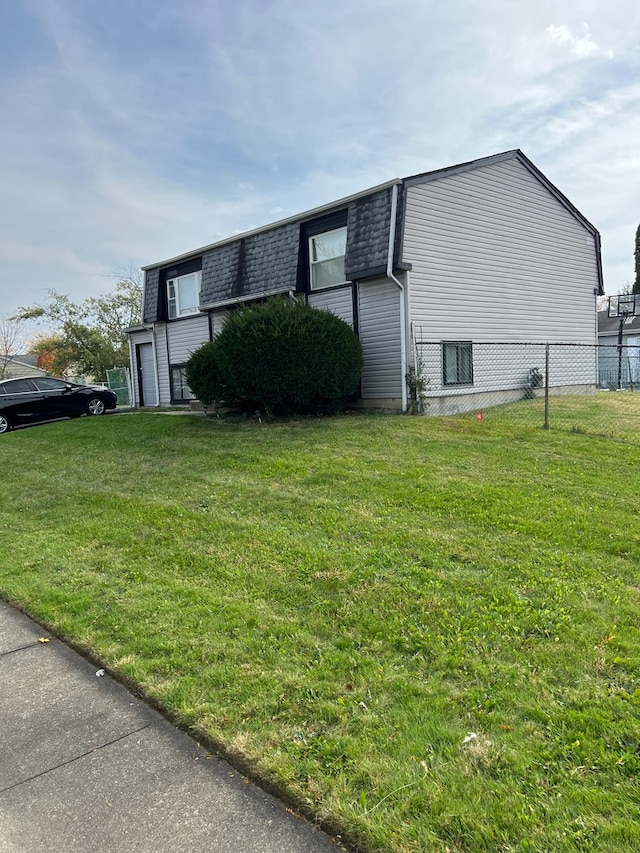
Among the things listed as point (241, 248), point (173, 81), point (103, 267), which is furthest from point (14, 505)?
point (103, 267)

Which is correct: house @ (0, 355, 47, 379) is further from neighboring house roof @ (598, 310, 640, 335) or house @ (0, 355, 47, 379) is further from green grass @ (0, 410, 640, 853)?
neighboring house roof @ (598, 310, 640, 335)

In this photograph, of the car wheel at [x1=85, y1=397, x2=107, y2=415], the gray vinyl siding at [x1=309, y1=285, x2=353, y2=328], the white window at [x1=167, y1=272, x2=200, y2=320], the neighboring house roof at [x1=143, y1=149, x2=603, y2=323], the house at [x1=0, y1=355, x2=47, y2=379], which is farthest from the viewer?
the house at [x1=0, y1=355, x2=47, y2=379]

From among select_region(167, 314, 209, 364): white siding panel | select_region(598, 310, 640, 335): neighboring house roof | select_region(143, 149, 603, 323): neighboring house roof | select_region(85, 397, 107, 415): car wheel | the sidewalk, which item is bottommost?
the sidewalk

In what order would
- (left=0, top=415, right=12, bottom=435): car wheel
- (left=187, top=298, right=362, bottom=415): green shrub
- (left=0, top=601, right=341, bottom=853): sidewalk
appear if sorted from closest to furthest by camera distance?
(left=0, top=601, right=341, bottom=853): sidewalk, (left=187, top=298, right=362, bottom=415): green shrub, (left=0, top=415, right=12, bottom=435): car wheel

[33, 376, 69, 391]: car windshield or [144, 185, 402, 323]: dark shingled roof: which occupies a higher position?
[144, 185, 402, 323]: dark shingled roof

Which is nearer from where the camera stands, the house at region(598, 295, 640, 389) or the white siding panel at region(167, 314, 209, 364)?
the white siding panel at region(167, 314, 209, 364)

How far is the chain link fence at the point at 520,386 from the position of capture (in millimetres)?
10102

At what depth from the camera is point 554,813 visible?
6.01ft

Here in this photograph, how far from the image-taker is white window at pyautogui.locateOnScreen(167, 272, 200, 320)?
691 inches

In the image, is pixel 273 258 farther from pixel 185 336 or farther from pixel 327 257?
pixel 185 336

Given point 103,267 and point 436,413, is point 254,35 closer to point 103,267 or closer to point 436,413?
point 436,413

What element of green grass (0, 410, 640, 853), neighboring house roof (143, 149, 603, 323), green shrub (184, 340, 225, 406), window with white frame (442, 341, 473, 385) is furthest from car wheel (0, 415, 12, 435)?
window with white frame (442, 341, 473, 385)

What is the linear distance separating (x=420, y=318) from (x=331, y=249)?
2.98 meters

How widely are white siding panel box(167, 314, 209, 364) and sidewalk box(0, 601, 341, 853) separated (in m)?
15.0
